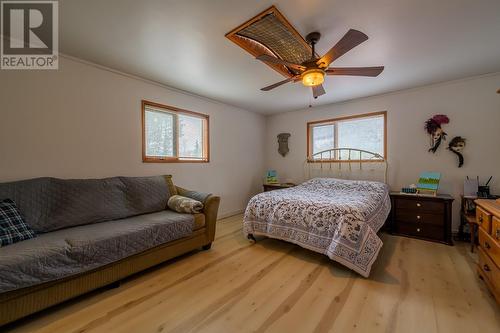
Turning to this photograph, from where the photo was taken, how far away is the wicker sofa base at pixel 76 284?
1.45 metres

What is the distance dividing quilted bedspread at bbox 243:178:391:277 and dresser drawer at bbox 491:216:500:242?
81 centimetres

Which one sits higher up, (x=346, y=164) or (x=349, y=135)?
(x=349, y=135)

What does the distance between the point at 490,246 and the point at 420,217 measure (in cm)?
145

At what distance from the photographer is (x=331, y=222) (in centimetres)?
228

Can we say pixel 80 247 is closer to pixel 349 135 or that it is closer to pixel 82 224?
pixel 82 224

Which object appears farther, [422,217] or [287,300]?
[422,217]

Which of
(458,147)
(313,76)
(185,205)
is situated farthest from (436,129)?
(185,205)

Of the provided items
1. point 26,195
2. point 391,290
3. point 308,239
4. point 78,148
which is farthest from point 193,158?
point 391,290

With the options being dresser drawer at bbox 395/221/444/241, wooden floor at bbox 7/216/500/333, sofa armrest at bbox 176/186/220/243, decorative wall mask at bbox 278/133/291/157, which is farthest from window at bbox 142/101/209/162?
dresser drawer at bbox 395/221/444/241

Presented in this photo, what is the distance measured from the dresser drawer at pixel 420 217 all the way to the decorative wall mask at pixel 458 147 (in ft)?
3.00

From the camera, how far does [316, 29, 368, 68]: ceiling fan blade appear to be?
1531 millimetres

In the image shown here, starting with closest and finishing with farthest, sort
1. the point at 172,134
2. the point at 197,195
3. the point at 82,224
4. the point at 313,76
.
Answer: the point at 313,76 < the point at 82,224 < the point at 197,195 < the point at 172,134

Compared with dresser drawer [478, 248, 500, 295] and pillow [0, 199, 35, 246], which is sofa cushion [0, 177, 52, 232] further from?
dresser drawer [478, 248, 500, 295]

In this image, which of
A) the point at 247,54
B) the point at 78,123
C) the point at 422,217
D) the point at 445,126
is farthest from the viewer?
the point at 445,126
